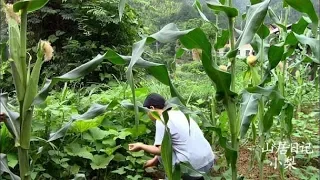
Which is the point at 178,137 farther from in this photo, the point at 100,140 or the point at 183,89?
the point at 183,89

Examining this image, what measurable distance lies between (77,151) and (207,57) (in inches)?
37.0

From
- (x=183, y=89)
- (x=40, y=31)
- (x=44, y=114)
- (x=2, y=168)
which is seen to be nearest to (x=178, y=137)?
(x=44, y=114)

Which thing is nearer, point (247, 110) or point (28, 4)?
point (28, 4)

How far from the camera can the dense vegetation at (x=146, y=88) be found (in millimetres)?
829

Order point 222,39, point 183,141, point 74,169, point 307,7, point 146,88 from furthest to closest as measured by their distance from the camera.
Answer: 1. point 146,88
2. point 74,169
3. point 183,141
4. point 222,39
5. point 307,7

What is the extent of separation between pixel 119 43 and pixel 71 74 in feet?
7.47

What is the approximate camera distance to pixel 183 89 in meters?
2.79

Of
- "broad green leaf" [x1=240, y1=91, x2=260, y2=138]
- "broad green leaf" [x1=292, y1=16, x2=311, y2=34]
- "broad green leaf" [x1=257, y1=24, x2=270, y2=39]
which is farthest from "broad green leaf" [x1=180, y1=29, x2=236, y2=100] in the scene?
"broad green leaf" [x1=292, y1=16, x2=311, y2=34]

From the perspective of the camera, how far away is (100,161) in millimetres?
1645

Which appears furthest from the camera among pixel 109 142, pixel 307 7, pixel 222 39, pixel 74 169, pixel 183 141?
pixel 109 142

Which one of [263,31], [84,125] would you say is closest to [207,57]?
[263,31]

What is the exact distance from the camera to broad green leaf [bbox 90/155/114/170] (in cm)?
160

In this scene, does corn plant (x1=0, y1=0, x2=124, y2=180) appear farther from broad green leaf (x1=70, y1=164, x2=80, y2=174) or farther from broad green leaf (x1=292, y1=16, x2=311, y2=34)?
broad green leaf (x1=70, y1=164, x2=80, y2=174)

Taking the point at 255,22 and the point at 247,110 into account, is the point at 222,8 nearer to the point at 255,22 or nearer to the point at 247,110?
the point at 255,22
